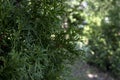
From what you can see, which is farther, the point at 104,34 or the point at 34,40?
the point at 104,34

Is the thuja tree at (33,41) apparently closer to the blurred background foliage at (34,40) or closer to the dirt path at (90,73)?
the blurred background foliage at (34,40)

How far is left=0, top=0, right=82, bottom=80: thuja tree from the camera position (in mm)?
2471

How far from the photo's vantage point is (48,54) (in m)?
2.75

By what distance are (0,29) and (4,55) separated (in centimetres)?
25

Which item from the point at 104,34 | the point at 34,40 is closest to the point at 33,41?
the point at 34,40

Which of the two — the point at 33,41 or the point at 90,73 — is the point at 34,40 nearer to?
the point at 33,41

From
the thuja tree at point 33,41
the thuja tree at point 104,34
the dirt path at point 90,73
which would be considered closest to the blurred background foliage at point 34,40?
the thuja tree at point 33,41

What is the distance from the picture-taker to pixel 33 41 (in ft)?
8.86

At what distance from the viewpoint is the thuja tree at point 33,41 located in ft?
8.11

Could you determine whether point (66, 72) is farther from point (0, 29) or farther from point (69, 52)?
point (0, 29)

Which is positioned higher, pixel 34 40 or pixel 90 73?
pixel 34 40

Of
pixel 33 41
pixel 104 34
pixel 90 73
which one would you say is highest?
pixel 33 41

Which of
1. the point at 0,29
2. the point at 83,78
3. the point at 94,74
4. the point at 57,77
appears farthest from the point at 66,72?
the point at 94,74

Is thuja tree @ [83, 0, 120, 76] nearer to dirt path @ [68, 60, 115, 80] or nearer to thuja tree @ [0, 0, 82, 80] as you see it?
dirt path @ [68, 60, 115, 80]
